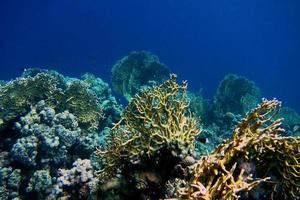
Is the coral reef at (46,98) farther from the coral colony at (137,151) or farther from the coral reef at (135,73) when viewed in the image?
the coral reef at (135,73)

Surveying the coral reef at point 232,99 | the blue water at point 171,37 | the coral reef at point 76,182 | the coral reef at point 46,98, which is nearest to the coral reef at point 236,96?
the coral reef at point 232,99

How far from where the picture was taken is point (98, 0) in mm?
119875

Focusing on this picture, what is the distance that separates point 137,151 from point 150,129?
392 mm

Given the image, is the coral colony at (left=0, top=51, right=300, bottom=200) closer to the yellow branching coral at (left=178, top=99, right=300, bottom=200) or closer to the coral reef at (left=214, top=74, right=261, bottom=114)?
the yellow branching coral at (left=178, top=99, right=300, bottom=200)

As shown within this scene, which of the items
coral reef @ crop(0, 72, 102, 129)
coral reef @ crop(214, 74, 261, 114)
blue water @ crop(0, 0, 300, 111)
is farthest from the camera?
blue water @ crop(0, 0, 300, 111)

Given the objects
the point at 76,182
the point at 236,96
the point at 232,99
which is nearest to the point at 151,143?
the point at 76,182

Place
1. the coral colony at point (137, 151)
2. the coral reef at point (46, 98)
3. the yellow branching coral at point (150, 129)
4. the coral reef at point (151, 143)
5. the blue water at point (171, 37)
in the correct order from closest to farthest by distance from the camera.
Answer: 1. the coral colony at point (137, 151)
2. the coral reef at point (151, 143)
3. the yellow branching coral at point (150, 129)
4. the coral reef at point (46, 98)
5. the blue water at point (171, 37)

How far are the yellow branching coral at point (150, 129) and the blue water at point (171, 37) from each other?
197ft

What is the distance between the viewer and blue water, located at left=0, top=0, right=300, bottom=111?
91.5 m

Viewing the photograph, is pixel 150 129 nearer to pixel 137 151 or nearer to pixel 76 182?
pixel 137 151

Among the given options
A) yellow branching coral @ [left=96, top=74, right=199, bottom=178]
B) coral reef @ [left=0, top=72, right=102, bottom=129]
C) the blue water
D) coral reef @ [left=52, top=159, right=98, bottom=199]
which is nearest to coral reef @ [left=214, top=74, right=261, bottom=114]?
coral reef @ [left=0, top=72, right=102, bottom=129]

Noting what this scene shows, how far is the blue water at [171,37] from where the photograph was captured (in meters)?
91.5

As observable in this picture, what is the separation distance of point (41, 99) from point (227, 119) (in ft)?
30.7

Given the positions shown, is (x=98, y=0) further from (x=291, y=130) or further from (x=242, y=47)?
(x=291, y=130)
